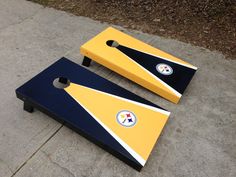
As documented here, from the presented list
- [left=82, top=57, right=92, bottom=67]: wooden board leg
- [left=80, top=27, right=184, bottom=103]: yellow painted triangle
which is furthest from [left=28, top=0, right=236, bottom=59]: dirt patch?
[left=82, top=57, right=92, bottom=67]: wooden board leg

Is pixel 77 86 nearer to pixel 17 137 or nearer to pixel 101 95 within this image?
pixel 101 95

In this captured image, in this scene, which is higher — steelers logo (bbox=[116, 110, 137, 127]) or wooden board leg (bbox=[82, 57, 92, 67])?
steelers logo (bbox=[116, 110, 137, 127])

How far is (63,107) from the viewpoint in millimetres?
1966

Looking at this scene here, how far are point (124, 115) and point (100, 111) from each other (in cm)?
20

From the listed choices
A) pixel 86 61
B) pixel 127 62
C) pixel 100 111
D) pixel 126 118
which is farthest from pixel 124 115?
pixel 86 61

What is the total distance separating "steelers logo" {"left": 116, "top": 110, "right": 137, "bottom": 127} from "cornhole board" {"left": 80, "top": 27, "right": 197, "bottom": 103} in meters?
0.50

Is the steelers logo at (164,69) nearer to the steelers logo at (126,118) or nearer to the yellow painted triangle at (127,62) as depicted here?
the yellow painted triangle at (127,62)

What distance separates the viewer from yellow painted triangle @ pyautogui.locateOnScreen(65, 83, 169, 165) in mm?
1850

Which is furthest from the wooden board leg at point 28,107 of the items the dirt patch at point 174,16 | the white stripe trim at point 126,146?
the dirt patch at point 174,16

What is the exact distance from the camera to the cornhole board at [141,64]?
2428 millimetres

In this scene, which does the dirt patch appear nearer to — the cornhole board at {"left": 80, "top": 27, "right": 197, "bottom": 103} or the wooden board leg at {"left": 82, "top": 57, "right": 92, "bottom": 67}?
the cornhole board at {"left": 80, "top": 27, "right": 197, "bottom": 103}

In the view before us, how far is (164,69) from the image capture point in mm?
2584

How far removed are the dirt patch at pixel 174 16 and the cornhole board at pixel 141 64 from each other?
2.86 feet

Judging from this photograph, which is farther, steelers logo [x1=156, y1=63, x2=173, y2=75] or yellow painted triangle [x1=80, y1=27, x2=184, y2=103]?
steelers logo [x1=156, y1=63, x2=173, y2=75]
